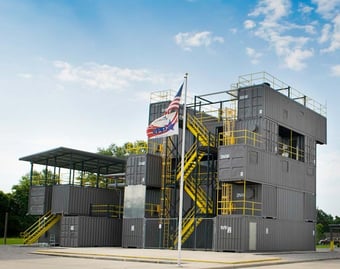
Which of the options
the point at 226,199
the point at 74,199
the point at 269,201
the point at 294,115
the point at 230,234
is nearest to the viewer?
the point at 230,234

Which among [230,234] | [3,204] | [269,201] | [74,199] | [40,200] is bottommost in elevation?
[230,234]

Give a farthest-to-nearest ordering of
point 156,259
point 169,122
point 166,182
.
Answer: point 166,182 → point 156,259 → point 169,122

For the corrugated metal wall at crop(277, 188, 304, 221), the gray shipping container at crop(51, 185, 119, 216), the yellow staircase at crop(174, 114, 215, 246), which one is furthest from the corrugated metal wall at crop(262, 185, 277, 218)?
the gray shipping container at crop(51, 185, 119, 216)

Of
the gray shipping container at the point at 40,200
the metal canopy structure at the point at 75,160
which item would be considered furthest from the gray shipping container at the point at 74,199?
the metal canopy structure at the point at 75,160

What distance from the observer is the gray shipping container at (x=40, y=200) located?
46.2 m

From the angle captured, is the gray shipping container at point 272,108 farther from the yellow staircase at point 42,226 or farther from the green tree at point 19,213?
the green tree at point 19,213

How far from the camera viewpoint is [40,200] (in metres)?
46.4

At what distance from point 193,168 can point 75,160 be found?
12.4 metres

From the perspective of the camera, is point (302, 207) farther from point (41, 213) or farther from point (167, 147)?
point (41, 213)

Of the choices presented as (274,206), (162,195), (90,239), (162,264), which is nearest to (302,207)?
(274,206)

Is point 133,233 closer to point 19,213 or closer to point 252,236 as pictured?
point 252,236

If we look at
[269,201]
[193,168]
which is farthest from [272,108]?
[193,168]

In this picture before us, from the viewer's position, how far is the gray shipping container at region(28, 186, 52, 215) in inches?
1818

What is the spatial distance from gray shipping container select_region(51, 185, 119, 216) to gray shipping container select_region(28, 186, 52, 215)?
1.07 metres
